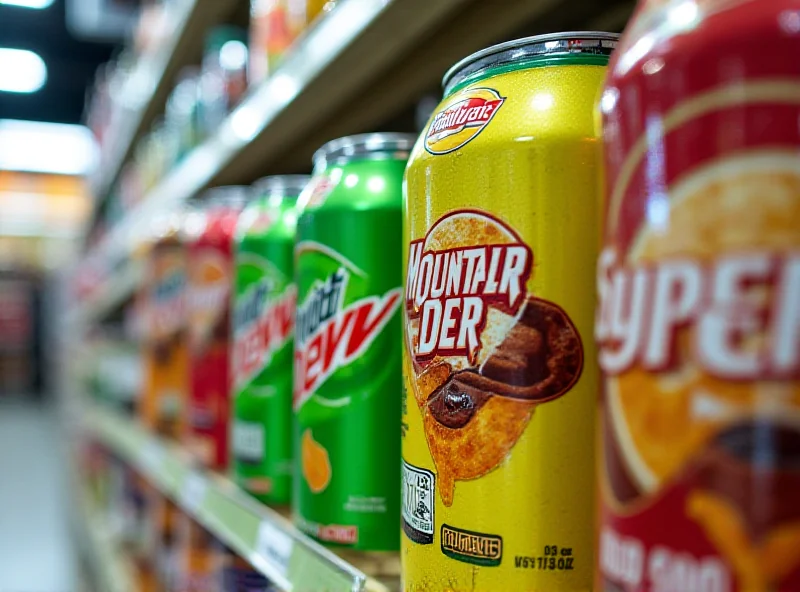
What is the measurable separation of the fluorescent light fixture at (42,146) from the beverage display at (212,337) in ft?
24.8

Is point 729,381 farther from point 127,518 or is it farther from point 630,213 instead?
point 127,518

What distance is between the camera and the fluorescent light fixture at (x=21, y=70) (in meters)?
7.12

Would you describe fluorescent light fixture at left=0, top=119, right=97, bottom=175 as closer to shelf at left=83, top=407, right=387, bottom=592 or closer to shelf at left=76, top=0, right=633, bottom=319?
shelf at left=76, top=0, right=633, bottom=319

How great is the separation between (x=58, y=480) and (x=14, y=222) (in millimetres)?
4518

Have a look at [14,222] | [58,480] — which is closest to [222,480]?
[58,480]

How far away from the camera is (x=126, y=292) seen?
8.82 feet

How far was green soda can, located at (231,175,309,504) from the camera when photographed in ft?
3.27

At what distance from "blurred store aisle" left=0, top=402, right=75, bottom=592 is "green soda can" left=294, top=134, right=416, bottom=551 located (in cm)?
269

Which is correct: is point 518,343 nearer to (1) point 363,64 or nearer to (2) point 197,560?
(1) point 363,64

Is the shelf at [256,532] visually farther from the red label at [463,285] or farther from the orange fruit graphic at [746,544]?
the orange fruit graphic at [746,544]

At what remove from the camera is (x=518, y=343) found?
52cm

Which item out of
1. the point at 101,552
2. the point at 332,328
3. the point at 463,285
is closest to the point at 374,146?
the point at 332,328

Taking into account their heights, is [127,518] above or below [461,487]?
below

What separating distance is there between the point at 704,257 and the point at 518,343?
7.0 inches
